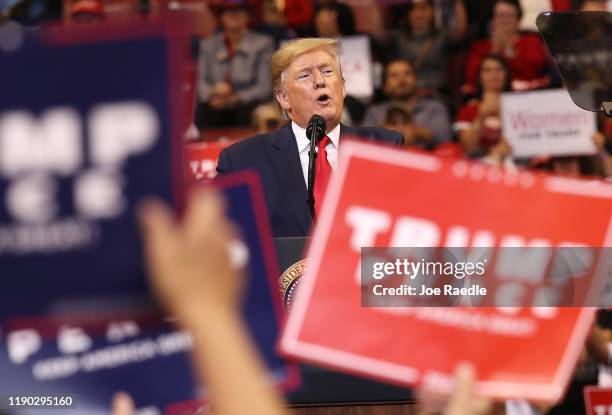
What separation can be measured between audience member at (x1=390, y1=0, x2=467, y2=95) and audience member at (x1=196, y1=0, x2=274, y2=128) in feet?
2.86

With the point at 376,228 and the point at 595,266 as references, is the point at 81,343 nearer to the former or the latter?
the point at 376,228

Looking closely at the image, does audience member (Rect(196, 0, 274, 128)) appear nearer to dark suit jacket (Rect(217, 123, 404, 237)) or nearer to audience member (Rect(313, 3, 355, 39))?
audience member (Rect(313, 3, 355, 39))

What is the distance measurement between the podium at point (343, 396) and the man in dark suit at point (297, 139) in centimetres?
75

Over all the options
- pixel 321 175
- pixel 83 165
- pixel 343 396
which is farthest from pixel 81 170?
pixel 321 175

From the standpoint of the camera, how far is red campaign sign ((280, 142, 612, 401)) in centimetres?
176

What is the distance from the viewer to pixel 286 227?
366 cm

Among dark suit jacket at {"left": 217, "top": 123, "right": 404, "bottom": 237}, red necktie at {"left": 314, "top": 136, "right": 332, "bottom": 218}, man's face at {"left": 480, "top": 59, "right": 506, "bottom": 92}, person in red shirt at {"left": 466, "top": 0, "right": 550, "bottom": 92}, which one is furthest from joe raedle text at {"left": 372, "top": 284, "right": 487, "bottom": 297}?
person in red shirt at {"left": 466, "top": 0, "right": 550, "bottom": 92}

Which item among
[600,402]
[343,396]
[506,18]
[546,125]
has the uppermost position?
[600,402]

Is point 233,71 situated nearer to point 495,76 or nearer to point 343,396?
point 495,76

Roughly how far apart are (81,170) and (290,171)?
2329 millimetres

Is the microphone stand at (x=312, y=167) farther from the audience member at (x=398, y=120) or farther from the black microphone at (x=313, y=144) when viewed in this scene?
the audience member at (x=398, y=120)

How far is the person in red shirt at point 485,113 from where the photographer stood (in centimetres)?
694

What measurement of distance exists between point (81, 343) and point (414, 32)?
6.42 meters

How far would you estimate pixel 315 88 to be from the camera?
420 cm
